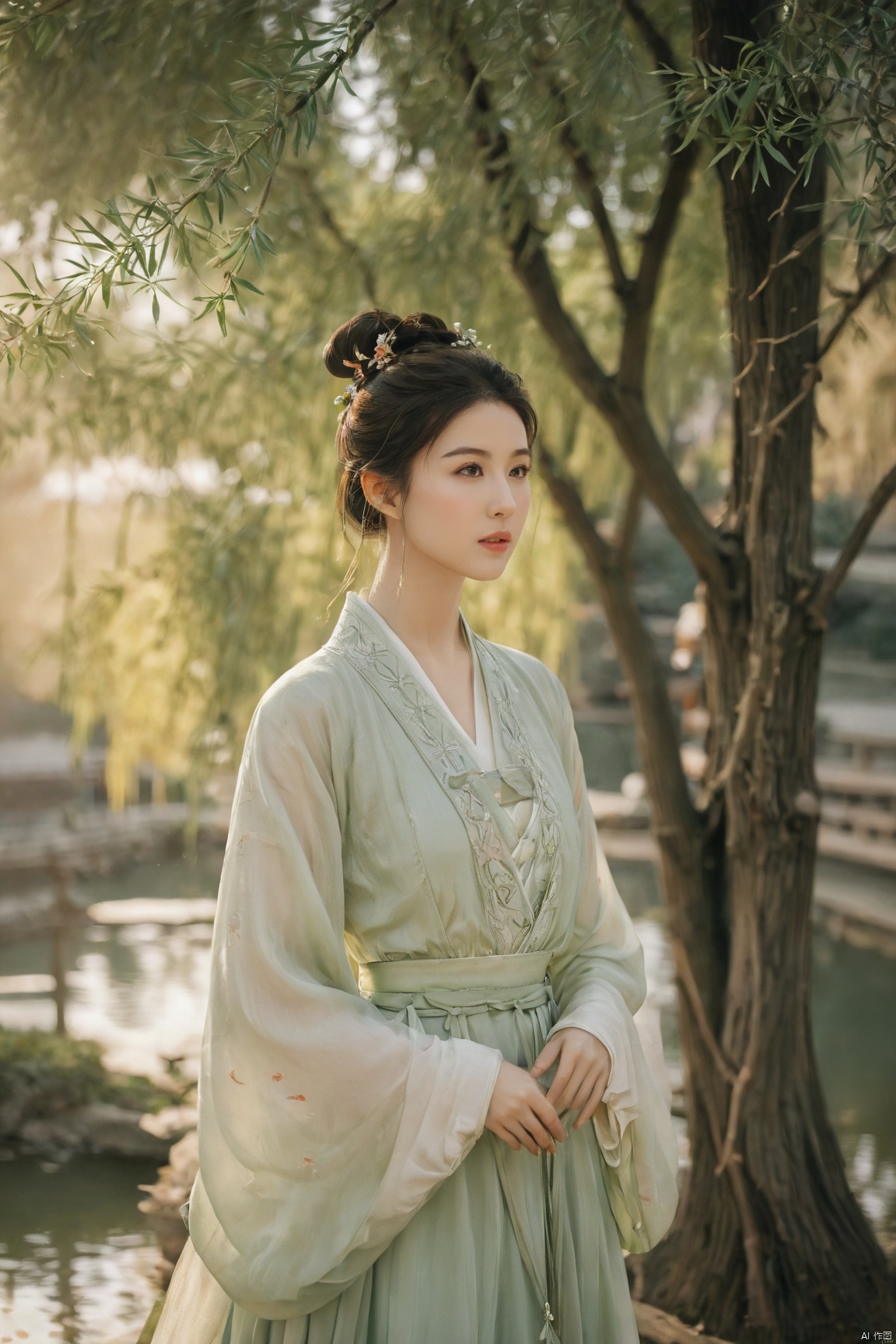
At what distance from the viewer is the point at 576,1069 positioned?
133cm

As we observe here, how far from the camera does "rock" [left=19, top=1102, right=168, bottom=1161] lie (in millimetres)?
3680

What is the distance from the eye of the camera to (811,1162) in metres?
2.29

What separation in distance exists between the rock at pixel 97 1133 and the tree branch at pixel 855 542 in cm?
253

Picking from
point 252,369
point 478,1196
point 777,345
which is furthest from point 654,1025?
A: point 252,369

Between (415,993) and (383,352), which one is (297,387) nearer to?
(383,352)

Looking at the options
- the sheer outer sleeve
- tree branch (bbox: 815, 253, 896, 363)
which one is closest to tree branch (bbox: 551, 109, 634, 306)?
tree branch (bbox: 815, 253, 896, 363)

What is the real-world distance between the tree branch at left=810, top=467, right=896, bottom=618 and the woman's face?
0.92 meters

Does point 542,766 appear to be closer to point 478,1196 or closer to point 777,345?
point 478,1196

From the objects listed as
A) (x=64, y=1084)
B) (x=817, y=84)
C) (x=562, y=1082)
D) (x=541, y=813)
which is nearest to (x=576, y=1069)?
(x=562, y=1082)

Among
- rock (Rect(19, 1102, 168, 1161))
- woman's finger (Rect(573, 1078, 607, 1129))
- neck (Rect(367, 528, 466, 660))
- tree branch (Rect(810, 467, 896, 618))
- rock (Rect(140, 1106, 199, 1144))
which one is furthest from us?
rock (Rect(19, 1102, 168, 1161))

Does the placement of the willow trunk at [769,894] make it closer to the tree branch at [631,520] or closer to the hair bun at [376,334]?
the tree branch at [631,520]

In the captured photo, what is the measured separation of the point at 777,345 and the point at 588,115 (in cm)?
52

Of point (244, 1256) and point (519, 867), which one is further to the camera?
point (519, 867)

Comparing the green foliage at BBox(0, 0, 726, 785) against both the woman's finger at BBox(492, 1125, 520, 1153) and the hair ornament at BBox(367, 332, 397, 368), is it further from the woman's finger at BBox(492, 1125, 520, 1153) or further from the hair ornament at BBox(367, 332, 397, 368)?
the woman's finger at BBox(492, 1125, 520, 1153)
